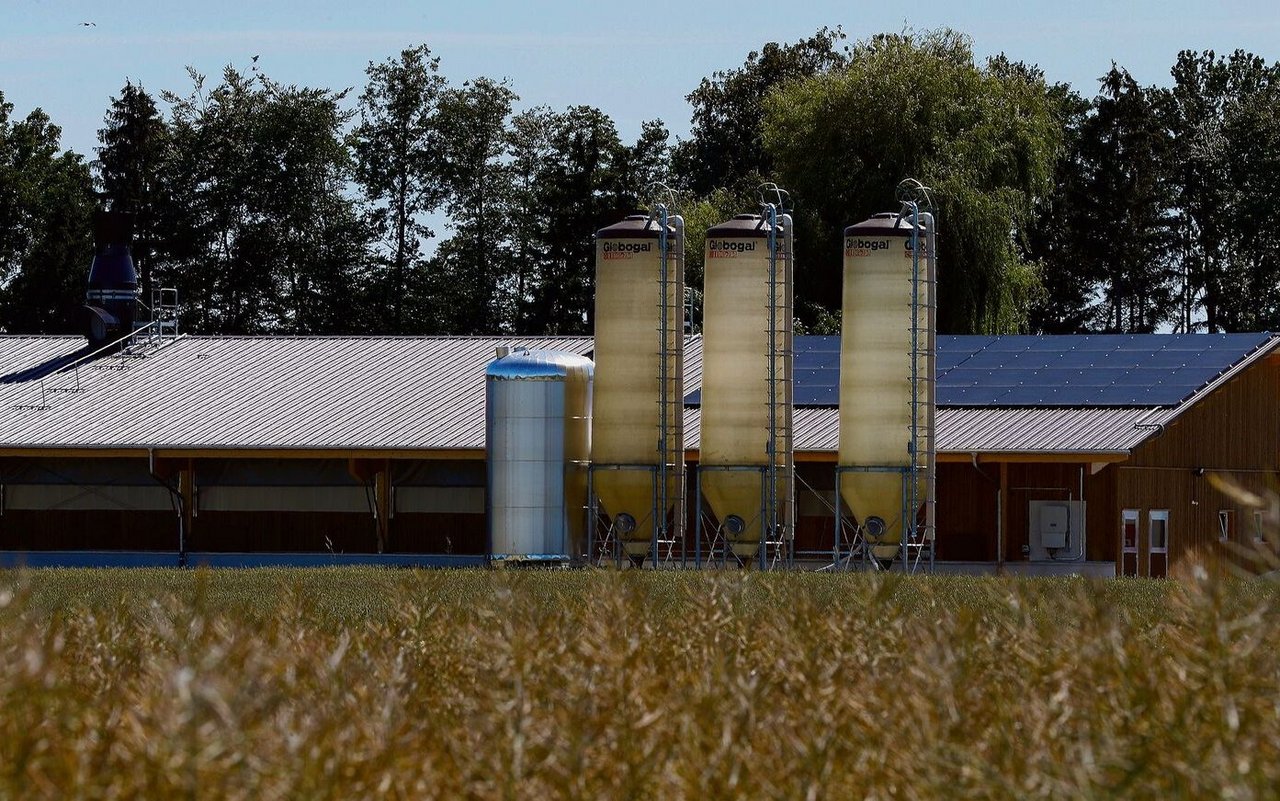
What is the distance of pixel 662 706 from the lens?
33.2ft

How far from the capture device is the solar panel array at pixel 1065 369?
36.7m

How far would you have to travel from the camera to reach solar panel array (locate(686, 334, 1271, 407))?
120 ft

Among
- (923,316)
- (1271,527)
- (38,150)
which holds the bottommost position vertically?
(1271,527)

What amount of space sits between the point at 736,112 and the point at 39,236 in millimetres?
24453

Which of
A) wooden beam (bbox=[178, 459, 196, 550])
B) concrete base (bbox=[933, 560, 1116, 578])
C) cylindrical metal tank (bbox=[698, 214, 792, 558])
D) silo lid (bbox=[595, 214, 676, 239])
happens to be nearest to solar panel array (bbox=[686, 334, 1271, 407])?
concrete base (bbox=[933, 560, 1116, 578])

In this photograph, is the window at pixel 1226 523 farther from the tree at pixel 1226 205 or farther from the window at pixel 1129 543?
the tree at pixel 1226 205

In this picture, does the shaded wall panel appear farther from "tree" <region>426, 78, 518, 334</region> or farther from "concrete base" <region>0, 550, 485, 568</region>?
"tree" <region>426, 78, 518, 334</region>

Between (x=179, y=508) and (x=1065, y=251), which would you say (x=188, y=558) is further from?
(x=1065, y=251)

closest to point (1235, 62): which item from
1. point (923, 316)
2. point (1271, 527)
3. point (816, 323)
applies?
point (816, 323)

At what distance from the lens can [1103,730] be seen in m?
9.51

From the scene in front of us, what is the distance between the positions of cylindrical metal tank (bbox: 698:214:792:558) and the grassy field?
59.5ft

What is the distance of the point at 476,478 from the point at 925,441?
34.3ft

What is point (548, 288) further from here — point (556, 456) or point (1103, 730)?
point (1103, 730)

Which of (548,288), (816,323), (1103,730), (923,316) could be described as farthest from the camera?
(548,288)
